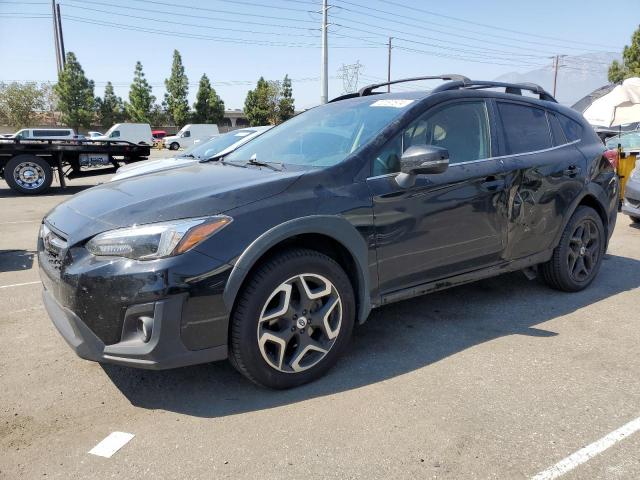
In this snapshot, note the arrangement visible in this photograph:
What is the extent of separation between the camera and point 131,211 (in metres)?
2.65

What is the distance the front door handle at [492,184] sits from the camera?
11.9 ft

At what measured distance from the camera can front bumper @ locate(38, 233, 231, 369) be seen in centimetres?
244

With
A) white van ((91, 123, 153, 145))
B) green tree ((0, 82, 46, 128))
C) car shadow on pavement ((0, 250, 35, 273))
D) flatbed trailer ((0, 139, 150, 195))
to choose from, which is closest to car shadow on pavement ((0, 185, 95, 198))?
flatbed trailer ((0, 139, 150, 195))

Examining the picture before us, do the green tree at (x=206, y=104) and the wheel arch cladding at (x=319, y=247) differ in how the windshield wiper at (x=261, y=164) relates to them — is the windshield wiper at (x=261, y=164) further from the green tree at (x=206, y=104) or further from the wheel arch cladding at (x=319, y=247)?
the green tree at (x=206, y=104)

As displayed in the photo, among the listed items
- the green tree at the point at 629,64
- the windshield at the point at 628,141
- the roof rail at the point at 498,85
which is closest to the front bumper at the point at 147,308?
the roof rail at the point at 498,85

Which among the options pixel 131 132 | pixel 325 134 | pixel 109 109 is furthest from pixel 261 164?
pixel 109 109

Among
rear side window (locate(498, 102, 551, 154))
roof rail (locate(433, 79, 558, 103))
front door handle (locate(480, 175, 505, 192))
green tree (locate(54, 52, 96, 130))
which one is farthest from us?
green tree (locate(54, 52, 96, 130))

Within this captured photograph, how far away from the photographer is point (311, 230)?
2.81 m

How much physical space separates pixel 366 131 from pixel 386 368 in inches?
59.2

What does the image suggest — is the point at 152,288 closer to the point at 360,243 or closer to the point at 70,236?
the point at 70,236

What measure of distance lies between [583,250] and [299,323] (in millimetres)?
2988

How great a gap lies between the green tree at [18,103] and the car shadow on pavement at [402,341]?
234 ft

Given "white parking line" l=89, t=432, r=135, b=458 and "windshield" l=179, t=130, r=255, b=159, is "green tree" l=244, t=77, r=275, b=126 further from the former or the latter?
"white parking line" l=89, t=432, r=135, b=458

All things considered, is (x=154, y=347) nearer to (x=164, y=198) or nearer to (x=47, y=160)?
(x=164, y=198)
